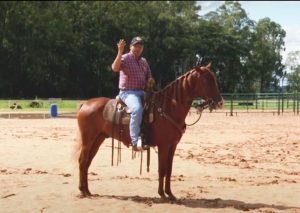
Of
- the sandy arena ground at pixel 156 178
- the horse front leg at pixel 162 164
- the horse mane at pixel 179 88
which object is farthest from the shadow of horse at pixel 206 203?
the horse mane at pixel 179 88

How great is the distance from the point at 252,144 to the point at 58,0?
43.1ft

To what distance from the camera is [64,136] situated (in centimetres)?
1622

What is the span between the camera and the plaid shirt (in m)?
6.59

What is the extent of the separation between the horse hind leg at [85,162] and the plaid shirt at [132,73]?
103cm

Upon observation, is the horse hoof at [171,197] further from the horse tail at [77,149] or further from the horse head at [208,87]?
the horse tail at [77,149]

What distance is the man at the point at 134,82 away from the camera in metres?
6.46

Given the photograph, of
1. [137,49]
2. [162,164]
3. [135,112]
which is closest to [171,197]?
[162,164]

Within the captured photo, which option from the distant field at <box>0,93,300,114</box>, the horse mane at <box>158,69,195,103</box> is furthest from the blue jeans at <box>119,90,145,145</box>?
the distant field at <box>0,93,300,114</box>

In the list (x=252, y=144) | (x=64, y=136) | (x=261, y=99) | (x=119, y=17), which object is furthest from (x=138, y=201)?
(x=261, y=99)

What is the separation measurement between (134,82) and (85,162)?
4.77 ft

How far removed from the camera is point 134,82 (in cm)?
663

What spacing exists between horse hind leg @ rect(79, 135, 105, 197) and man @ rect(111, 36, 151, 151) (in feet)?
2.87

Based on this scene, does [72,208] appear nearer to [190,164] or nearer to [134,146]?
[134,146]

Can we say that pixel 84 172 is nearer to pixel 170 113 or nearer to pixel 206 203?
pixel 170 113
